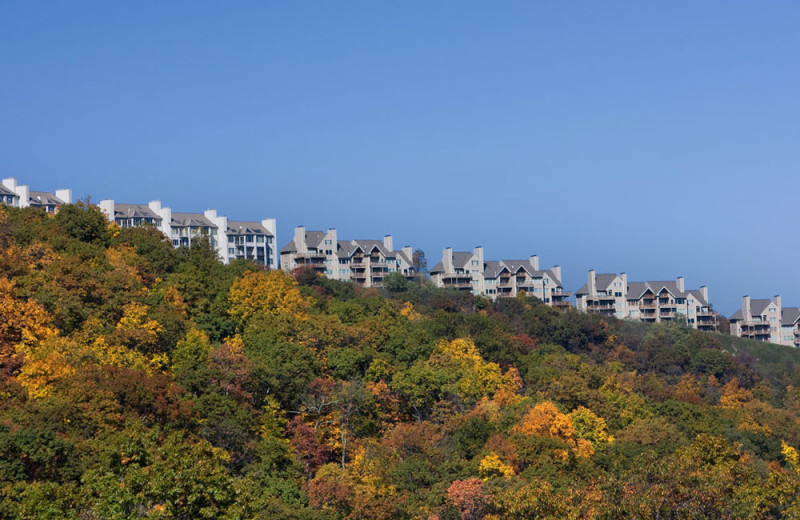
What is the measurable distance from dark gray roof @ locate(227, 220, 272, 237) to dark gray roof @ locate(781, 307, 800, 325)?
6465 centimetres

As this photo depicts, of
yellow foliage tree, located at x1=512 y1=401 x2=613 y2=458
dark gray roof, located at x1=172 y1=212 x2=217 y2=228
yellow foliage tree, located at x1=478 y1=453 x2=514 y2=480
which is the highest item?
A: dark gray roof, located at x1=172 y1=212 x2=217 y2=228

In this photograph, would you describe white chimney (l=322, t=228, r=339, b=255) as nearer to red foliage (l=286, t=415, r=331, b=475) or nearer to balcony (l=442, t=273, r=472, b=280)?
balcony (l=442, t=273, r=472, b=280)

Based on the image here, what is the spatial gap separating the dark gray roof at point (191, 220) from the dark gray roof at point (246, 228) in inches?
84.6

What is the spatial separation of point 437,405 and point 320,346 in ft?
25.8

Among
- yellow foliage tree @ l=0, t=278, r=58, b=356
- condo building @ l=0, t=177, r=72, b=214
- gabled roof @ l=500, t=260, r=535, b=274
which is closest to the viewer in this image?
yellow foliage tree @ l=0, t=278, r=58, b=356

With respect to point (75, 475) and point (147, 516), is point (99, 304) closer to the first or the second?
point (75, 475)

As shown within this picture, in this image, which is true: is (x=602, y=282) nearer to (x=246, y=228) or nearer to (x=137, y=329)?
(x=246, y=228)

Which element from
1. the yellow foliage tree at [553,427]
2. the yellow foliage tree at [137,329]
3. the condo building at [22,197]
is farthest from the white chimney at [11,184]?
the yellow foliage tree at [553,427]

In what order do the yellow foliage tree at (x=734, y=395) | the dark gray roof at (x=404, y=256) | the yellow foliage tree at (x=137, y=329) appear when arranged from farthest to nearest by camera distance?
the dark gray roof at (x=404, y=256) → the yellow foliage tree at (x=734, y=395) → the yellow foliage tree at (x=137, y=329)

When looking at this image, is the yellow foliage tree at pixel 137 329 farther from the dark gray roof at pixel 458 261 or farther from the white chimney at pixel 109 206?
the dark gray roof at pixel 458 261

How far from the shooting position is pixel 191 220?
102 metres

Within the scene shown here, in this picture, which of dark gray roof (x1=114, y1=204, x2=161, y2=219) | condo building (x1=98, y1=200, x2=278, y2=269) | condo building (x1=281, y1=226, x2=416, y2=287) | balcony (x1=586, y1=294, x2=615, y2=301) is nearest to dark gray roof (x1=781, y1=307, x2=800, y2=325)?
balcony (x1=586, y1=294, x2=615, y2=301)

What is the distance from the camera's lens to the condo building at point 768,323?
120 metres

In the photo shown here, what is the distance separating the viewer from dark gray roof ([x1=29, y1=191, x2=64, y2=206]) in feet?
297
